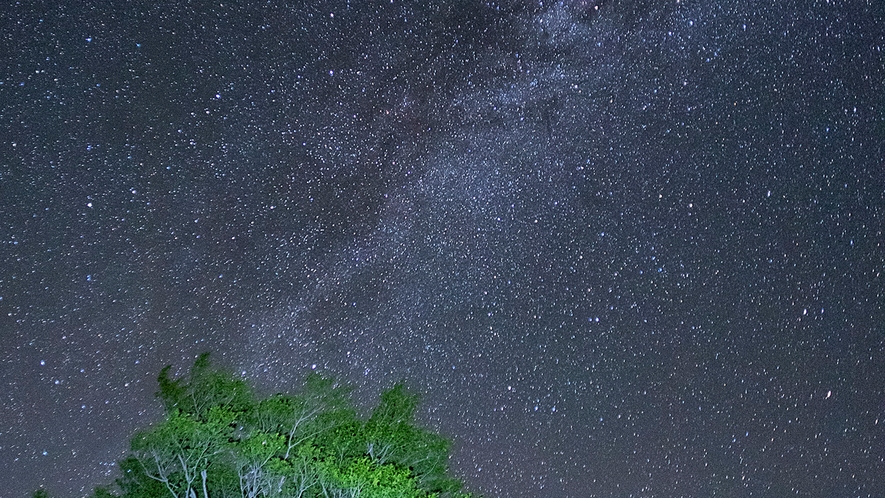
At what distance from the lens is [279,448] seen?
8.21 m

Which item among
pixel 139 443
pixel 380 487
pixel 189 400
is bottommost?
pixel 380 487

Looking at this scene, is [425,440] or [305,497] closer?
[305,497]

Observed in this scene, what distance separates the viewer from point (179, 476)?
8.38m

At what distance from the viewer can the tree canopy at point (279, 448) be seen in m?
8.00

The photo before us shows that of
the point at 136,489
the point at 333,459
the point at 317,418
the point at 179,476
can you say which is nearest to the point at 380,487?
the point at 333,459

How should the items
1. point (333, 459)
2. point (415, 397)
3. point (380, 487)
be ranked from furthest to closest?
point (415, 397) → point (333, 459) → point (380, 487)

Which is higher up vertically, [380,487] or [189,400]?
[189,400]

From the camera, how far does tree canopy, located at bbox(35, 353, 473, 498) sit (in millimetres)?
8000

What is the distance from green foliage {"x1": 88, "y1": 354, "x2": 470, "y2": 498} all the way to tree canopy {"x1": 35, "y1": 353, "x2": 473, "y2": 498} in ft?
0.04

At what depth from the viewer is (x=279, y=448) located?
8.21m

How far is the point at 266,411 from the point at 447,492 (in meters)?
2.42

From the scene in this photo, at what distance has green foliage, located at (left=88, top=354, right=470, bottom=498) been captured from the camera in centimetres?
800

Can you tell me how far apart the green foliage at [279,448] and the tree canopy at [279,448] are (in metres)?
0.01

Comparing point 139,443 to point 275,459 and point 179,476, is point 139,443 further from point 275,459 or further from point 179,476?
point 275,459
